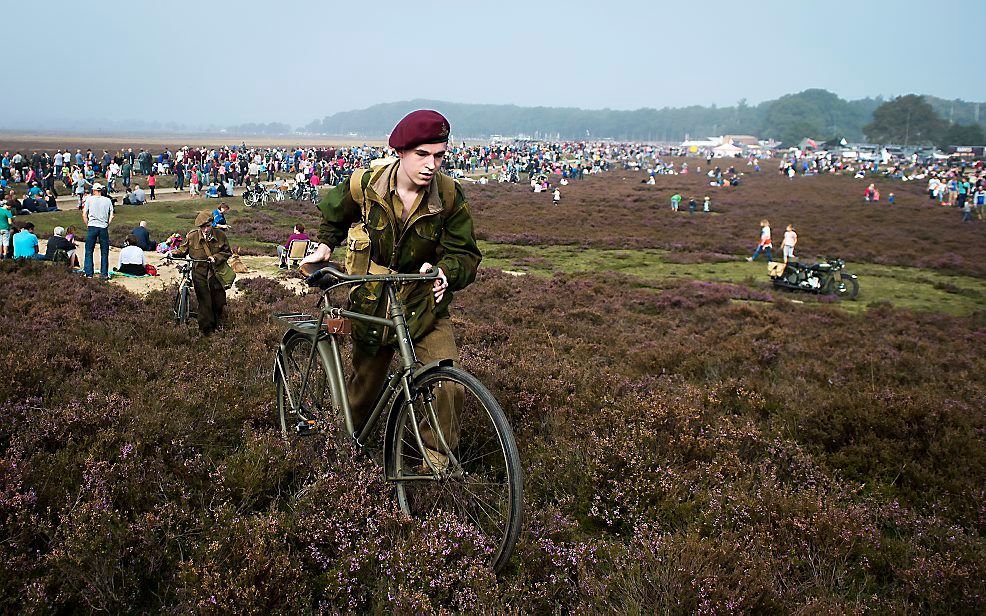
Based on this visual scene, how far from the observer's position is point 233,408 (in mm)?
4785

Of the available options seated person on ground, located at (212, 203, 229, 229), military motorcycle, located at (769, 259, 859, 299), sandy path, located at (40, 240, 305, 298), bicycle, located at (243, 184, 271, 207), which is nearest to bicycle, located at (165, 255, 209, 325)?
seated person on ground, located at (212, 203, 229, 229)

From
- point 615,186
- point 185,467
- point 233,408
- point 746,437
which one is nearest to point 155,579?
point 185,467

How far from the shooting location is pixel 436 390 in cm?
318

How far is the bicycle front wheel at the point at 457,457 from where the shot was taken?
2.96 m

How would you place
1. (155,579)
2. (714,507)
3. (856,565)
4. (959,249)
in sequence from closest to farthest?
(155,579), (856,565), (714,507), (959,249)

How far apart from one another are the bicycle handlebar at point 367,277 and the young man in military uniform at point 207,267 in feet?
18.1

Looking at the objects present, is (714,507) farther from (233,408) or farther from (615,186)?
(615,186)

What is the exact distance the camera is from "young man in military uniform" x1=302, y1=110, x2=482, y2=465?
3451 millimetres

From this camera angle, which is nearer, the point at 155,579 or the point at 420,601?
the point at 420,601

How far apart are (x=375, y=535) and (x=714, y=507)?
6.29 ft

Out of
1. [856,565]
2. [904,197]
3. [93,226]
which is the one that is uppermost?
[904,197]

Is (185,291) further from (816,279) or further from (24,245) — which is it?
(816,279)

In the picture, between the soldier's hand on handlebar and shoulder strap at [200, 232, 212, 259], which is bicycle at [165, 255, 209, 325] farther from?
the soldier's hand on handlebar

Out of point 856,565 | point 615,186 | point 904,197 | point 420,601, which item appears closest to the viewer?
point 420,601
